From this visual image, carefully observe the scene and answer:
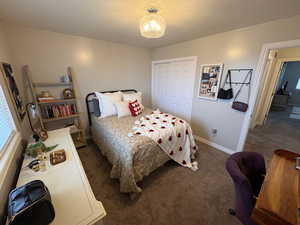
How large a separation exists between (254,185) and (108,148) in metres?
1.96

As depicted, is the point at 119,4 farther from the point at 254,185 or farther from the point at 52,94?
the point at 254,185

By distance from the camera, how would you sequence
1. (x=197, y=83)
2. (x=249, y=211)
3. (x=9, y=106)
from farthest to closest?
(x=197, y=83) < (x=9, y=106) < (x=249, y=211)

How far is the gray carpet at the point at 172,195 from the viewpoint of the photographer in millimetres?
1389

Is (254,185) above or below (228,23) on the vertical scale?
below

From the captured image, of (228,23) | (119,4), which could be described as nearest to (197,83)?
(228,23)

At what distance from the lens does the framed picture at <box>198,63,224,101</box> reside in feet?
7.99

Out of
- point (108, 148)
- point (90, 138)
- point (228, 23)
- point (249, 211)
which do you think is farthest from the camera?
point (90, 138)

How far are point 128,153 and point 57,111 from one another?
1826 mm

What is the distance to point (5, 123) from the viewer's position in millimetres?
1233

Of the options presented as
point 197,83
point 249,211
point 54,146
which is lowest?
point 249,211

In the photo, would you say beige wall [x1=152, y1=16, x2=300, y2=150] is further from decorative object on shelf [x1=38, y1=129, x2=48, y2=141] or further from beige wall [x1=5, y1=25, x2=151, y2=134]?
decorative object on shelf [x1=38, y1=129, x2=48, y2=141]

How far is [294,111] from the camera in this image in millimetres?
5375

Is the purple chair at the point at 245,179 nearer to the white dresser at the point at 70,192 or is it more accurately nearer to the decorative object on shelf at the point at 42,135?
the white dresser at the point at 70,192

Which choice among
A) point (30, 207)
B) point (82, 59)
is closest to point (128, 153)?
point (30, 207)
